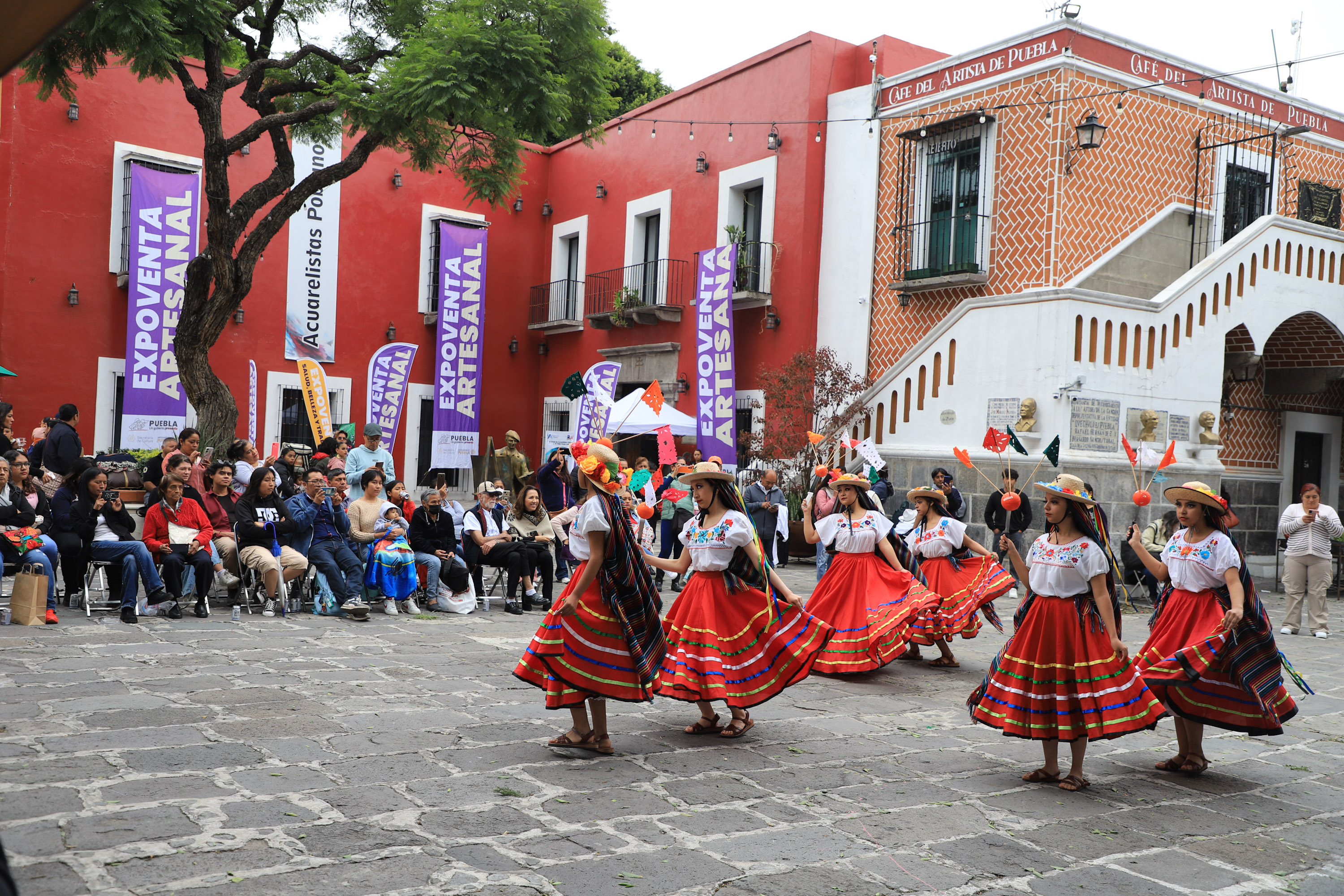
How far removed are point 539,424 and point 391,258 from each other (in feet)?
15.1

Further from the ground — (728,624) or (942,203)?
(942,203)

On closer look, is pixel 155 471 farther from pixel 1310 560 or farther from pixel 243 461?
pixel 1310 560

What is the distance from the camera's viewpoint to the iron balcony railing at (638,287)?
65.3 ft

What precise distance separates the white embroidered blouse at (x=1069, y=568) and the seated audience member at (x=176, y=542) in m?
7.31

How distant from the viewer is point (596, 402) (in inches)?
541

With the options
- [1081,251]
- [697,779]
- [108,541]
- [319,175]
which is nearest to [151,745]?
[697,779]

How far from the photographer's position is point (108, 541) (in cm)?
949

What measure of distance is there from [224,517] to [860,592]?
6.04 m

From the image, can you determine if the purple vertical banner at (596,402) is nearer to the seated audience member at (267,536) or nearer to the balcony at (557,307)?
the seated audience member at (267,536)

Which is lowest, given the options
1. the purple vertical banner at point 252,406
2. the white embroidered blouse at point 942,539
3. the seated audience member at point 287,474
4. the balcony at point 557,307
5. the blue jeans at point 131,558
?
the blue jeans at point 131,558

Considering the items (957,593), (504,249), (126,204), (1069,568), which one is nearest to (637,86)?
(504,249)

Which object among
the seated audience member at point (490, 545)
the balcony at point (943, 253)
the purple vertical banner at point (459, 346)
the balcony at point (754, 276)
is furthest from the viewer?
the purple vertical banner at point (459, 346)

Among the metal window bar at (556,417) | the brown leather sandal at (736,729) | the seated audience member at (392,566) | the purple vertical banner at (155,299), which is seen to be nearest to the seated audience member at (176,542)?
the seated audience member at (392,566)

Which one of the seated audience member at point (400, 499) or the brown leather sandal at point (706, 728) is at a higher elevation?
the seated audience member at point (400, 499)
